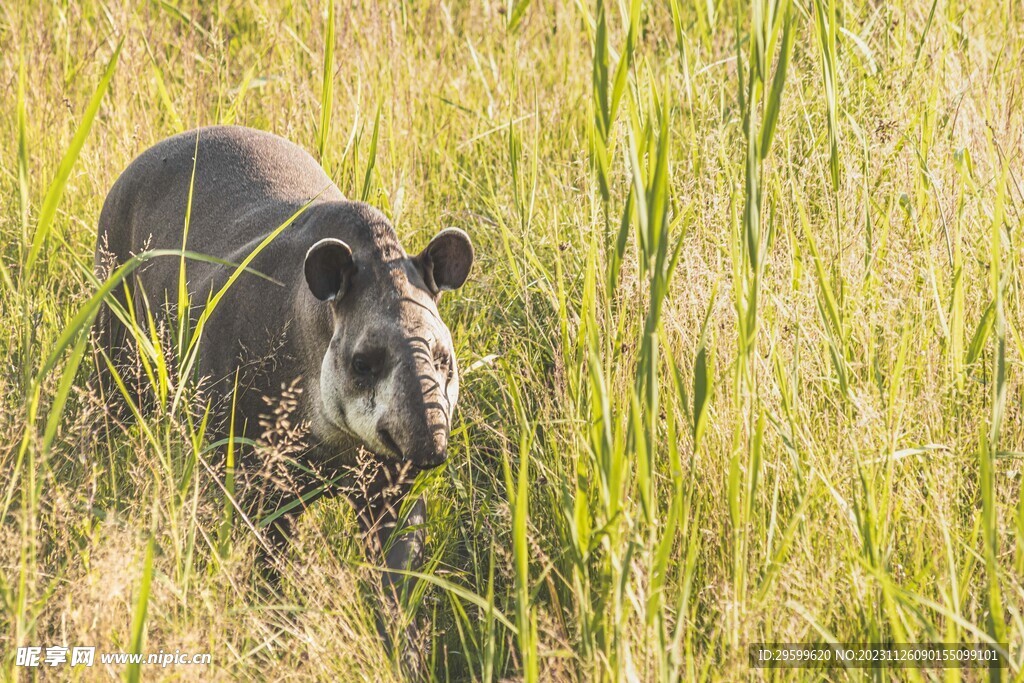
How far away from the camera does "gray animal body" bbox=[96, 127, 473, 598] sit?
3287 mm

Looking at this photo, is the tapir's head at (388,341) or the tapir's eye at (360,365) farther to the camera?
the tapir's eye at (360,365)

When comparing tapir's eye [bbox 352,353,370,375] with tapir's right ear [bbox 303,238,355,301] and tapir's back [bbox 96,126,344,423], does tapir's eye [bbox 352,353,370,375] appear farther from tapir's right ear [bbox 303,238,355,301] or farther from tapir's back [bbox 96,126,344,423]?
tapir's back [bbox 96,126,344,423]

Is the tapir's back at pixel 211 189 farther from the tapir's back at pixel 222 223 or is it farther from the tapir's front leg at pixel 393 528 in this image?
the tapir's front leg at pixel 393 528

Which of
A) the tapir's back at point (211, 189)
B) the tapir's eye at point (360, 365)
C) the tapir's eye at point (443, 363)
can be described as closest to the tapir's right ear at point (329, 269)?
the tapir's eye at point (360, 365)

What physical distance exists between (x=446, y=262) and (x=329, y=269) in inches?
16.0

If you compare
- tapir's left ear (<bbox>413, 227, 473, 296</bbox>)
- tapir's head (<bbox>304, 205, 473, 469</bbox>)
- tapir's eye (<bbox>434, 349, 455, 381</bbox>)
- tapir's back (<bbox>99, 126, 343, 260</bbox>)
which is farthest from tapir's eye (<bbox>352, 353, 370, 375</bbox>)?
tapir's back (<bbox>99, 126, 343, 260</bbox>)

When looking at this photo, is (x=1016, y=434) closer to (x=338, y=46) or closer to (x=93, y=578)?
(x=93, y=578)

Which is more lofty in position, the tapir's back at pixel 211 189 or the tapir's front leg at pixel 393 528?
the tapir's back at pixel 211 189

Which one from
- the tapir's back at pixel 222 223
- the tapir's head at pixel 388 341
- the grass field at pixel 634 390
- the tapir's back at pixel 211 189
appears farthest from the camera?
the tapir's back at pixel 211 189

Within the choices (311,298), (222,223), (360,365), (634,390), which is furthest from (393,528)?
(634,390)

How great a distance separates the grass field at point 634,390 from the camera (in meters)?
2.37

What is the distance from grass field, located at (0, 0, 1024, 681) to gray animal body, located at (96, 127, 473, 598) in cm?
27

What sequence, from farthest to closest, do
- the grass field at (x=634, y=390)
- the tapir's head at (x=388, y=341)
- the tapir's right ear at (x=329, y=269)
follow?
1. the tapir's right ear at (x=329, y=269)
2. the tapir's head at (x=388, y=341)
3. the grass field at (x=634, y=390)

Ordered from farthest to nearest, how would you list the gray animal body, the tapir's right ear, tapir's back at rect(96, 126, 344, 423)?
tapir's back at rect(96, 126, 344, 423) < the tapir's right ear < the gray animal body
